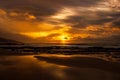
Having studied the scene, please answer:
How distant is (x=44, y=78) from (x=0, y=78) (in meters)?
3.01

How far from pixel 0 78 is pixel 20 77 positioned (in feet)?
4.84

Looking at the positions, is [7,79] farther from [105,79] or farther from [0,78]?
[105,79]

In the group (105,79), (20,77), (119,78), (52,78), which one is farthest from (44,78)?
(119,78)

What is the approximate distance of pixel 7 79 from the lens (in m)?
15.6

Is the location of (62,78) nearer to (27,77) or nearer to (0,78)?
(27,77)

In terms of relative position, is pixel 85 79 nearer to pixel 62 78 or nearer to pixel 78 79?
pixel 78 79

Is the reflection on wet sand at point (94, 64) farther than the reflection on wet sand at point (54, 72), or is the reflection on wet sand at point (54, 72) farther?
the reflection on wet sand at point (94, 64)

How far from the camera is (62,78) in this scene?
16578mm

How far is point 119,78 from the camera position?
696 inches

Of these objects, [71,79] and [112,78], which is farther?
[112,78]

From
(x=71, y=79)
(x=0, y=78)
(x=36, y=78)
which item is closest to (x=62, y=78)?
(x=71, y=79)

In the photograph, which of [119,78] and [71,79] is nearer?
[71,79]

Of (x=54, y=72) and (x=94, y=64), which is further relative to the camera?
(x=94, y=64)

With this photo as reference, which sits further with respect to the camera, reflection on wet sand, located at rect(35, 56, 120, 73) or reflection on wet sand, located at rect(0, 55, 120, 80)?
reflection on wet sand, located at rect(35, 56, 120, 73)
